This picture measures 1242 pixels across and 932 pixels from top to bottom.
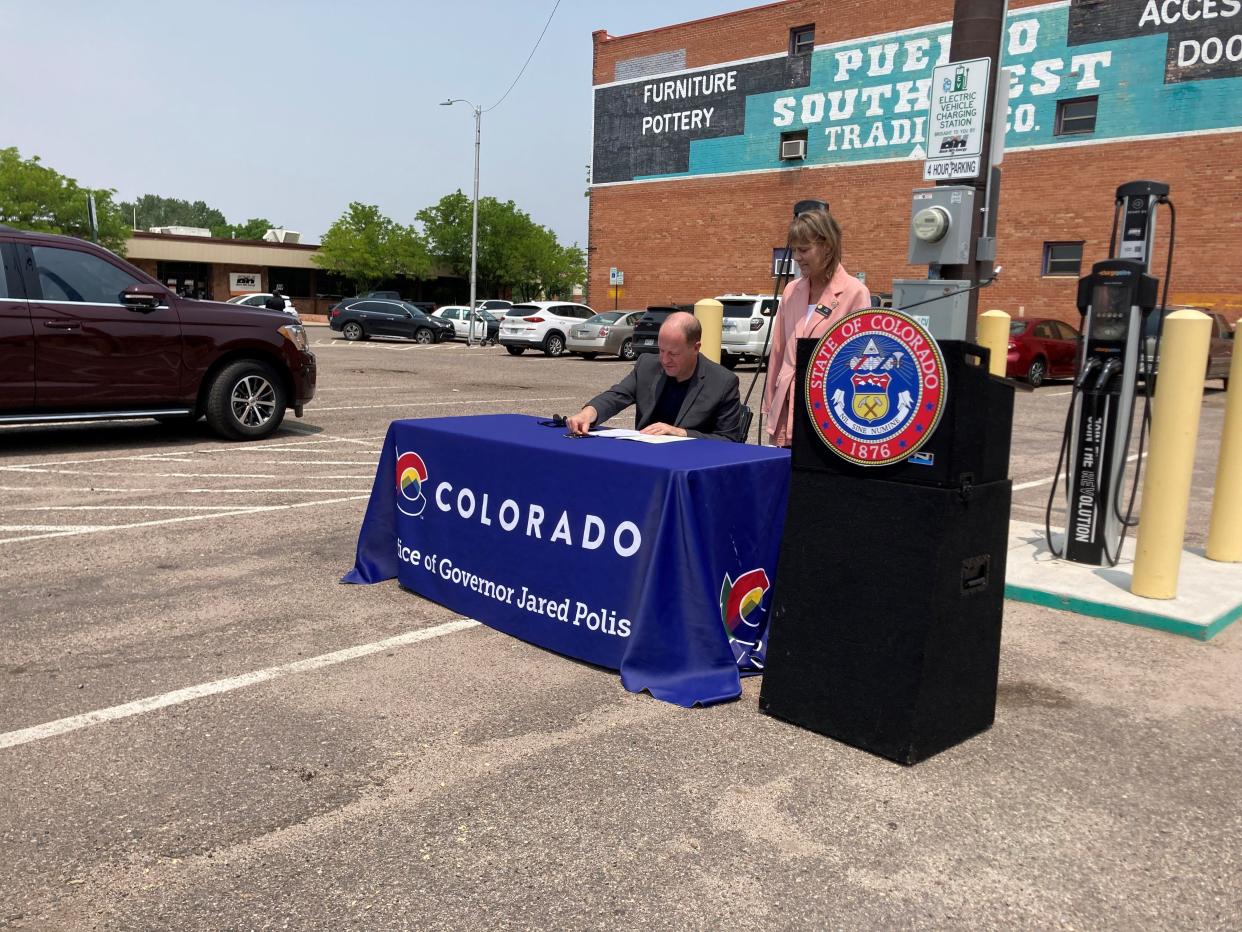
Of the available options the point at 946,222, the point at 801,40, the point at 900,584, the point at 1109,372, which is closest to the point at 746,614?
the point at 900,584

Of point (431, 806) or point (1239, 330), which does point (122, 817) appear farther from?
point (1239, 330)

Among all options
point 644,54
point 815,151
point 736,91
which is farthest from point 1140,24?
point 644,54

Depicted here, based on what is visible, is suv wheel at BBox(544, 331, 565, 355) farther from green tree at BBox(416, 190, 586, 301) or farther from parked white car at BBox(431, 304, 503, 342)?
green tree at BBox(416, 190, 586, 301)

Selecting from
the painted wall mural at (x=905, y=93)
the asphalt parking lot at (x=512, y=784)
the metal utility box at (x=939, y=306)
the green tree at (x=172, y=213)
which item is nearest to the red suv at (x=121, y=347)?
the asphalt parking lot at (x=512, y=784)

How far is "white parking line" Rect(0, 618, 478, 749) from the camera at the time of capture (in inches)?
142

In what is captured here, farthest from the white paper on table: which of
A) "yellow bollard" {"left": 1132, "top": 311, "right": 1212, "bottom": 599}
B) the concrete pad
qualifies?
"yellow bollard" {"left": 1132, "top": 311, "right": 1212, "bottom": 599}

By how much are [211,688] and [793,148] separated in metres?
32.0

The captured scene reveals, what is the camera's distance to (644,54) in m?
37.3

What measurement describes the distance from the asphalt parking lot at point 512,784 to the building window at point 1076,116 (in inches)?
1033

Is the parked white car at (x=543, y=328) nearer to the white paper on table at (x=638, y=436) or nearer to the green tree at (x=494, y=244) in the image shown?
the white paper on table at (x=638, y=436)

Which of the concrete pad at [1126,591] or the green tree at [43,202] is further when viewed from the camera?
the green tree at [43,202]

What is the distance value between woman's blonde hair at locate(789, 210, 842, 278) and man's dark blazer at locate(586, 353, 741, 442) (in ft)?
2.49

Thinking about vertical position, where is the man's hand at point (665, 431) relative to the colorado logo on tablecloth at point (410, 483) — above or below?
above

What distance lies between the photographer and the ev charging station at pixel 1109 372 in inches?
225
